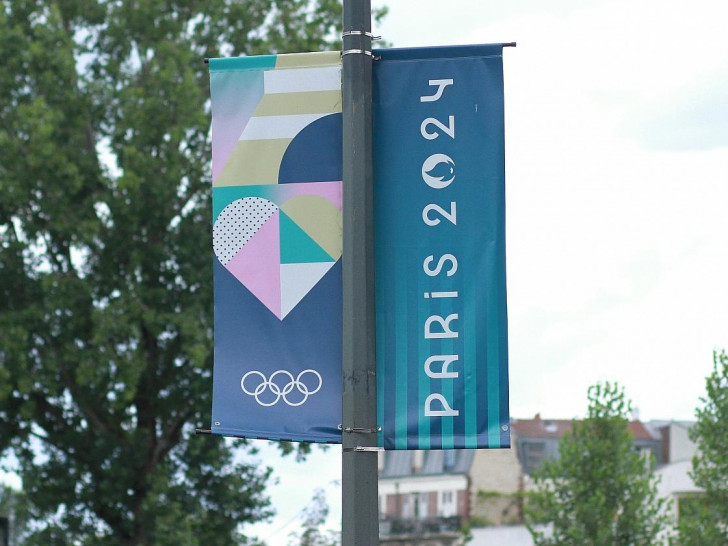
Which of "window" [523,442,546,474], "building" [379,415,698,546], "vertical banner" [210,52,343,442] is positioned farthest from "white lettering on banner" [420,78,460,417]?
"window" [523,442,546,474]

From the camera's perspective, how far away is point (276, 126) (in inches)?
248

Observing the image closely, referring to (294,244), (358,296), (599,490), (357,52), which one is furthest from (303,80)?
(599,490)

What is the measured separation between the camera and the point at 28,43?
953 inches

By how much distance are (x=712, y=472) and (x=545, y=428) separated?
116ft

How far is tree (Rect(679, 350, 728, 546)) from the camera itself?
33.9 metres

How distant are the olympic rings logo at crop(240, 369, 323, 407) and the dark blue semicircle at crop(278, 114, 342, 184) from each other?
98 cm

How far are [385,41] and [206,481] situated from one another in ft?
33.8

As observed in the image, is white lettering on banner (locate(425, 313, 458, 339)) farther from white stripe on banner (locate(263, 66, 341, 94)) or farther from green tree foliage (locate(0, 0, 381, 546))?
green tree foliage (locate(0, 0, 381, 546))

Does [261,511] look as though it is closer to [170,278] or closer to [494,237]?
[170,278]

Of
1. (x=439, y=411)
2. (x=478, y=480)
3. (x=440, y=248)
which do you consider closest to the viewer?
(x=439, y=411)

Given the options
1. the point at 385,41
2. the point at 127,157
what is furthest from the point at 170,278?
the point at 385,41

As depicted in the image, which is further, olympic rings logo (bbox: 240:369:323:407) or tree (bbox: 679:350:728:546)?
tree (bbox: 679:350:728:546)

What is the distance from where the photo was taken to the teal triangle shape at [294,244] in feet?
20.2

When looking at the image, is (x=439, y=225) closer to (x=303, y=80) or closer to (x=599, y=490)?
(x=303, y=80)
